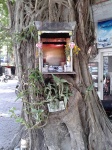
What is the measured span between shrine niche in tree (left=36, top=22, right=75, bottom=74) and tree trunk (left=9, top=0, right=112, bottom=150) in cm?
19

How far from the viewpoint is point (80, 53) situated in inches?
107

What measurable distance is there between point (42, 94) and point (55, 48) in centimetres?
62

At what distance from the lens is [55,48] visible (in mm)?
2494

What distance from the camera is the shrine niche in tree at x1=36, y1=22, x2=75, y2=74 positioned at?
2215mm

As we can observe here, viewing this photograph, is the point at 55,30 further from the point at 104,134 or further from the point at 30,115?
the point at 104,134

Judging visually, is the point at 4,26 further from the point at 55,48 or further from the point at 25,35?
the point at 55,48

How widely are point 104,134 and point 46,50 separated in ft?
4.69

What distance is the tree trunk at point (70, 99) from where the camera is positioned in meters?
2.45

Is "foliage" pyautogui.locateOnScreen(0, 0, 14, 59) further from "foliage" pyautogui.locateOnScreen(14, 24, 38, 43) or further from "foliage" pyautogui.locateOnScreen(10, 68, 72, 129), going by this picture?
"foliage" pyautogui.locateOnScreen(10, 68, 72, 129)

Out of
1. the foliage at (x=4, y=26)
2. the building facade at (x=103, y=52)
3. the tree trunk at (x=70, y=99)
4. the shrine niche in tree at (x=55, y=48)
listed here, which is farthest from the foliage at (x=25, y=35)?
the building facade at (x=103, y=52)

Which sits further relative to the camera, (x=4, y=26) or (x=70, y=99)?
(x=4, y=26)

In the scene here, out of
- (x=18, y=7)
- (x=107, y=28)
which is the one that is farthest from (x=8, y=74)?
(x=18, y=7)

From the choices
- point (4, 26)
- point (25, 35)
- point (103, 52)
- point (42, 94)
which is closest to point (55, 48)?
point (25, 35)

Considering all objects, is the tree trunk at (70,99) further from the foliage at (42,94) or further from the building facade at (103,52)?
the building facade at (103,52)
